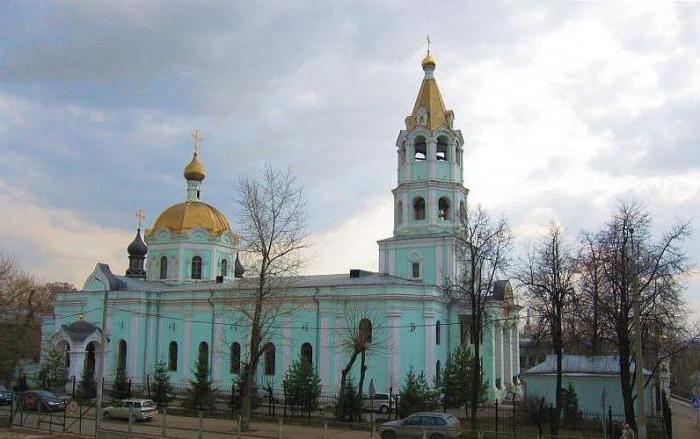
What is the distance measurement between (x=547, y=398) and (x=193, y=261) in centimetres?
3110

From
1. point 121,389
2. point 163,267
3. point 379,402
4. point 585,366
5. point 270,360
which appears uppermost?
point 163,267

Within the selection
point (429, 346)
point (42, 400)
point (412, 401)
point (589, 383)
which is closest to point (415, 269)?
point (429, 346)

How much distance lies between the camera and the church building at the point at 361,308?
1624 inches

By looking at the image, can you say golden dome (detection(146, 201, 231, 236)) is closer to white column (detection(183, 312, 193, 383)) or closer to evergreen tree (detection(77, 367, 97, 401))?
white column (detection(183, 312, 193, 383))

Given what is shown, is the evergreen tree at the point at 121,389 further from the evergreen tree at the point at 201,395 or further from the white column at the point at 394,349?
the white column at the point at 394,349

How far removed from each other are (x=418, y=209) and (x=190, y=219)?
814 inches

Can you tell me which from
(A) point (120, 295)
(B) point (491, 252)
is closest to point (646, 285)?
(B) point (491, 252)

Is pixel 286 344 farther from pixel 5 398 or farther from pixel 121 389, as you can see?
pixel 5 398

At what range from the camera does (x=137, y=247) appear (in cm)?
5747

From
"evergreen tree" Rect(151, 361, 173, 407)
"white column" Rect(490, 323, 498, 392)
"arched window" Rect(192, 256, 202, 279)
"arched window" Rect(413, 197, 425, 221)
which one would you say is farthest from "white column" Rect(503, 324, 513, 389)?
"arched window" Rect(192, 256, 202, 279)

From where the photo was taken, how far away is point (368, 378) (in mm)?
41469

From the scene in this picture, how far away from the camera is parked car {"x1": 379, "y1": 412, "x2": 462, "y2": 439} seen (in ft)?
82.0

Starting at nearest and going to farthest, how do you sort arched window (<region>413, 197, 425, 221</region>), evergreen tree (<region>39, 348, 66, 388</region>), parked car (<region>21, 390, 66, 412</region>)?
parked car (<region>21, 390, 66, 412</region>), arched window (<region>413, 197, 425, 221</region>), evergreen tree (<region>39, 348, 66, 388</region>)

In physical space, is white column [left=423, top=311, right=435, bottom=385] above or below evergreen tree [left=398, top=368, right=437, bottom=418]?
above
